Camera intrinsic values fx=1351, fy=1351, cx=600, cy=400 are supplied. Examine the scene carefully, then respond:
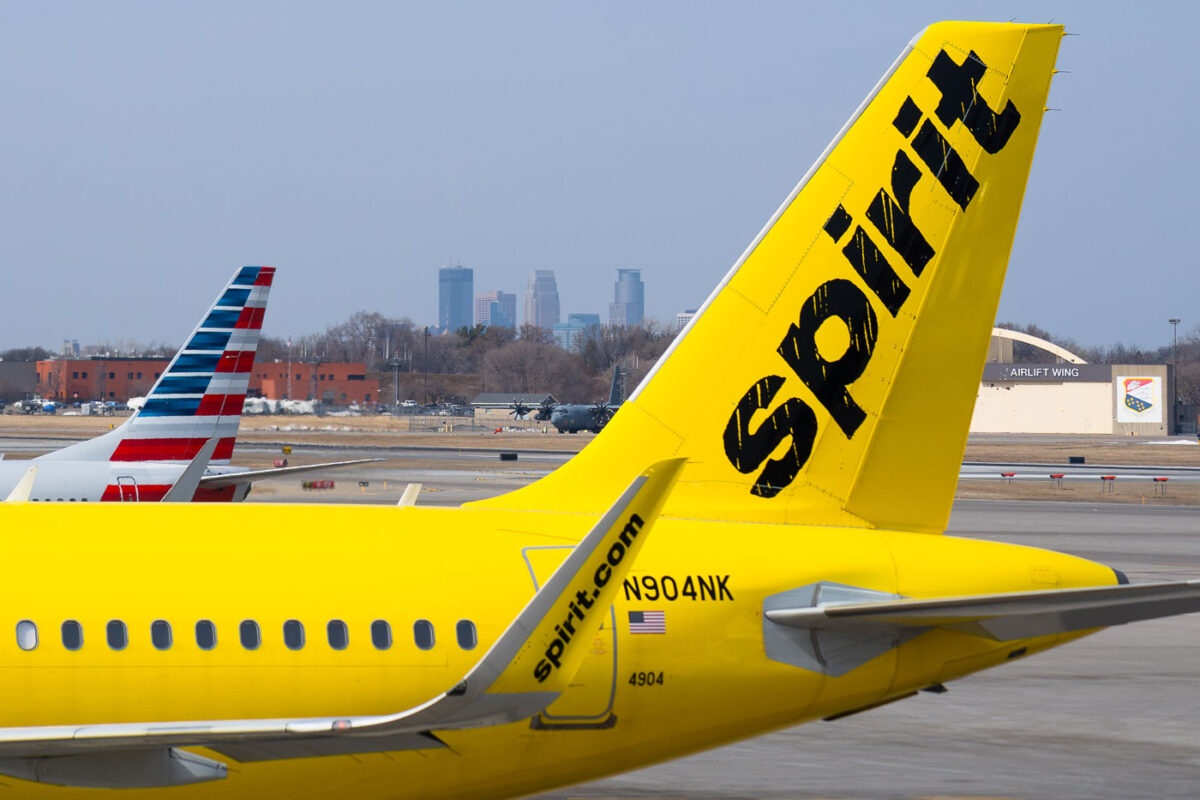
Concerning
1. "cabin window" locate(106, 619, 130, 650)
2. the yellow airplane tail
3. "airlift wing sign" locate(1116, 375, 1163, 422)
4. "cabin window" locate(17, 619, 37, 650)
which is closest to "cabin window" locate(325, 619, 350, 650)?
"cabin window" locate(106, 619, 130, 650)

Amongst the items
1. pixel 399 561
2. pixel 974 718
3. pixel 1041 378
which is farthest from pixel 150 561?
pixel 1041 378

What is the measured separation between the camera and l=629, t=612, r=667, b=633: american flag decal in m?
11.1

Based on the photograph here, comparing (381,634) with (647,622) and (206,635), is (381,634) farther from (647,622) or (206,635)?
(647,622)

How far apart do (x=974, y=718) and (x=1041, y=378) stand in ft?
Result: 530

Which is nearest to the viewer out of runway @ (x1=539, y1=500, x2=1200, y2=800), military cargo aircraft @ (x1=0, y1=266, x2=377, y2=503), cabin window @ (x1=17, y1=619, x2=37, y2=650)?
cabin window @ (x1=17, y1=619, x2=37, y2=650)

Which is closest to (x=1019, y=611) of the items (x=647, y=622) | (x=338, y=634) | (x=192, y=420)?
(x=647, y=622)

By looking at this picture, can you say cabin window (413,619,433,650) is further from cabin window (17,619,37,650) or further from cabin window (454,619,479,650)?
cabin window (17,619,37,650)

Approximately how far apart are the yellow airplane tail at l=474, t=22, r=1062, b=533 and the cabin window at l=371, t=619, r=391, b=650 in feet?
6.87

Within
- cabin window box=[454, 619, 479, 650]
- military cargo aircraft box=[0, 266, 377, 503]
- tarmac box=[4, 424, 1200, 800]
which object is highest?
military cargo aircraft box=[0, 266, 377, 503]

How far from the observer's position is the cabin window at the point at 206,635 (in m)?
10.0

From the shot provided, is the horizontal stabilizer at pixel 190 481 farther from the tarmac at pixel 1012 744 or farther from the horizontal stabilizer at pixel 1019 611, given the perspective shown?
the horizontal stabilizer at pixel 1019 611

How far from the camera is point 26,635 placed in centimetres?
970

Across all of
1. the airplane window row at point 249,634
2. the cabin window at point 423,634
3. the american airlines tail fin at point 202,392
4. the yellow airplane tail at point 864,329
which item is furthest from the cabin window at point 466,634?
the american airlines tail fin at point 202,392

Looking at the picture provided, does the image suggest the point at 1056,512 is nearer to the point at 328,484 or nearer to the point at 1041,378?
the point at 328,484
